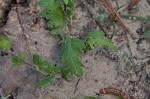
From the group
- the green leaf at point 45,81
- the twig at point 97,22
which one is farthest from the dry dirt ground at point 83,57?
the green leaf at point 45,81

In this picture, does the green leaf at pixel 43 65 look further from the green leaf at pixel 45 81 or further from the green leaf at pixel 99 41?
the green leaf at pixel 99 41

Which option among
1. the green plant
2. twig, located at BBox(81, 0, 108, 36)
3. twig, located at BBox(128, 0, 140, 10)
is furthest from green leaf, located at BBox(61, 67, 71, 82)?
twig, located at BBox(128, 0, 140, 10)

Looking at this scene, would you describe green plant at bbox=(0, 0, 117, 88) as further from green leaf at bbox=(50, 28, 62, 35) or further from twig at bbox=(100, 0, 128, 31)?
twig at bbox=(100, 0, 128, 31)

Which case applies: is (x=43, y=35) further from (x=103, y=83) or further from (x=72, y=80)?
(x=103, y=83)

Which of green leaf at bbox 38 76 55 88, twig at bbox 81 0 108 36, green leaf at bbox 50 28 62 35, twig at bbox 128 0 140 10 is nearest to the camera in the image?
green leaf at bbox 38 76 55 88

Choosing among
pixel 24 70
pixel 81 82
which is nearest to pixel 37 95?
pixel 24 70

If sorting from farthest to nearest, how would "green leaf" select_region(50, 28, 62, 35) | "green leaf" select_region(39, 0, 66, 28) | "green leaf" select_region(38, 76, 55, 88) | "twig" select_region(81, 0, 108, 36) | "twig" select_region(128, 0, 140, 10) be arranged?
"twig" select_region(128, 0, 140, 10) < "twig" select_region(81, 0, 108, 36) < "green leaf" select_region(50, 28, 62, 35) < "green leaf" select_region(39, 0, 66, 28) < "green leaf" select_region(38, 76, 55, 88)
